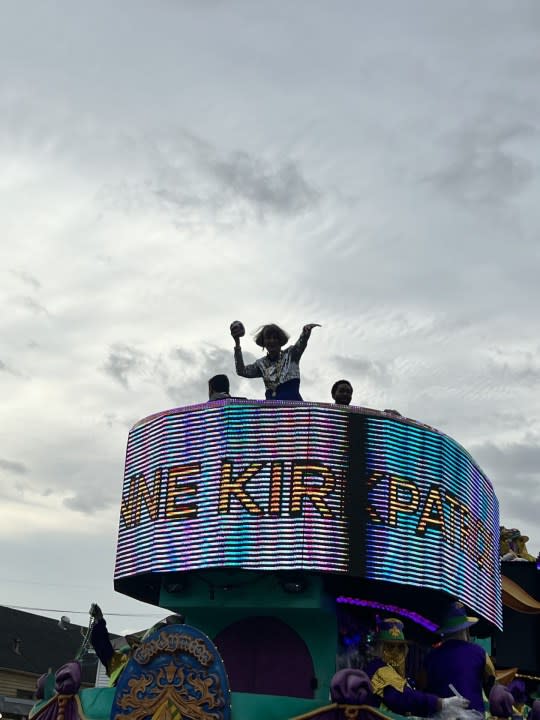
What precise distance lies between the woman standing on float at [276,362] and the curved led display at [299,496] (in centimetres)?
183

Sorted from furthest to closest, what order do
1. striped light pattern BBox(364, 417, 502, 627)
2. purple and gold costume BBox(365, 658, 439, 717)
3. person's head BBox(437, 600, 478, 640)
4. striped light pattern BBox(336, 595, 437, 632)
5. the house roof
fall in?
the house roof, striped light pattern BBox(336, 595, 437, 632), striped light pattern BBox(364, 417, 502, 627), person's head BBox(437, 600, 478, 640), purple and gold costume BBox(365, 658, 439, 717)

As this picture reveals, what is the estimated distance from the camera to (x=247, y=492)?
16.9 meters

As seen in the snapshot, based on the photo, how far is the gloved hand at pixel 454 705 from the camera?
14812 mm

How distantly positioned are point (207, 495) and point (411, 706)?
15.7ft

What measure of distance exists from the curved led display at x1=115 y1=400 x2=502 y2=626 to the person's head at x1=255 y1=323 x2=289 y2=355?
230cm

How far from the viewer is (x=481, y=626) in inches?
809

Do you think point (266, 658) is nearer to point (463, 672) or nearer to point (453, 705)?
point (463, 672)

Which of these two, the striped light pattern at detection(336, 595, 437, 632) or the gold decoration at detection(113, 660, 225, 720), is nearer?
the gold decoration at detection(113, 660, 225, 720)

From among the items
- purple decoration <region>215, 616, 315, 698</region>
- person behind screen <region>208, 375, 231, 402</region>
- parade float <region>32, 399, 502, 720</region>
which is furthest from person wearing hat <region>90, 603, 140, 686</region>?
person behind screen <region>208, 375, 231, 402</region>

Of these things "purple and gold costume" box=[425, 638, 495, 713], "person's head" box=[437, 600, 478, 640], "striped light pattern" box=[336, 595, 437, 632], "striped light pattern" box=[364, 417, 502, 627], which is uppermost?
"striped light pattern" box=[364, 417, 502, 627]

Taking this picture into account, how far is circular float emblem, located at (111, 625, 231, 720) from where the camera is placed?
14391 millimetres

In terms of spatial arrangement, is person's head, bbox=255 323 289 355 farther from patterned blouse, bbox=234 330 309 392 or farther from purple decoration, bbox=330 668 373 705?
purple decoration, bbox=330 668 373 705

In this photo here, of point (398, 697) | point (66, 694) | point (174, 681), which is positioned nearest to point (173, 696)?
point (174, 681)

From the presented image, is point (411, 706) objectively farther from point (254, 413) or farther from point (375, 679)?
point (254, 413)
